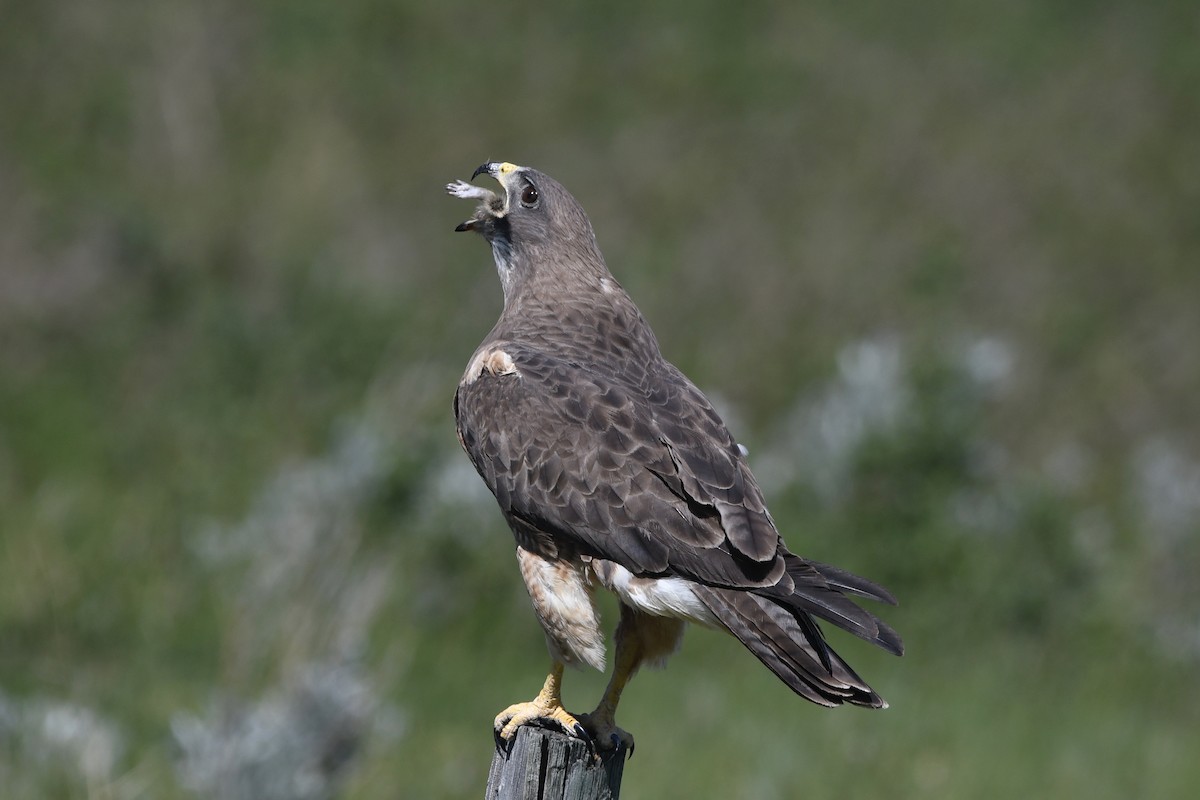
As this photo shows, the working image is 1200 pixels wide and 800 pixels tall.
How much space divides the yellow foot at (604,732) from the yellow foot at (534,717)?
0.11 ft

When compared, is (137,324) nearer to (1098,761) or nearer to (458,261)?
(458,261)

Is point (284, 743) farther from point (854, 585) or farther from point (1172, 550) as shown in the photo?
point (1172, 550)

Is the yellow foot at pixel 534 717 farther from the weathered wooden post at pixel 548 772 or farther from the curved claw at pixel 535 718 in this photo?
the weathered wooden post at pixel 548 772

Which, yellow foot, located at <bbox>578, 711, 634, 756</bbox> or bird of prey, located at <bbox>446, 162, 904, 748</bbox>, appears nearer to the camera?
bird of prey, located at <bbox>446, 162, 904, 748</bbox>

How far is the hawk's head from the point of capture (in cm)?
457

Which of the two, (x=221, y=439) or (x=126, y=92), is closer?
(x=221, y=439)

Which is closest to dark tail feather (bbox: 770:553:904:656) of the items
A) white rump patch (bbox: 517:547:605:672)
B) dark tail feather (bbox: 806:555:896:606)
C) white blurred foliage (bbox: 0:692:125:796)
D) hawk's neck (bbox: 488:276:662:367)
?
dark tail feather (bbox: 806:555:896:606)

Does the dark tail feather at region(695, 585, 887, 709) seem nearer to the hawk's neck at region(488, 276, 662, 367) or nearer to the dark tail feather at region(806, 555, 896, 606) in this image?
the dark tail feather at region(806, 555, 896, 606)

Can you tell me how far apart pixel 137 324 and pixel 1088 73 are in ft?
35.3

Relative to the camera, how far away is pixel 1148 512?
1049 centimetres

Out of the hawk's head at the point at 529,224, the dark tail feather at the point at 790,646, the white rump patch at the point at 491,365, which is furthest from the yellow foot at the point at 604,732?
the hawk's head at the point at 529,224

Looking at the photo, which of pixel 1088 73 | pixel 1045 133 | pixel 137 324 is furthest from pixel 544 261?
pixel 1088 73

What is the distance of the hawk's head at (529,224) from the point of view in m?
4.57

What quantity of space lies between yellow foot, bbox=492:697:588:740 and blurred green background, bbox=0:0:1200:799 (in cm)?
149
